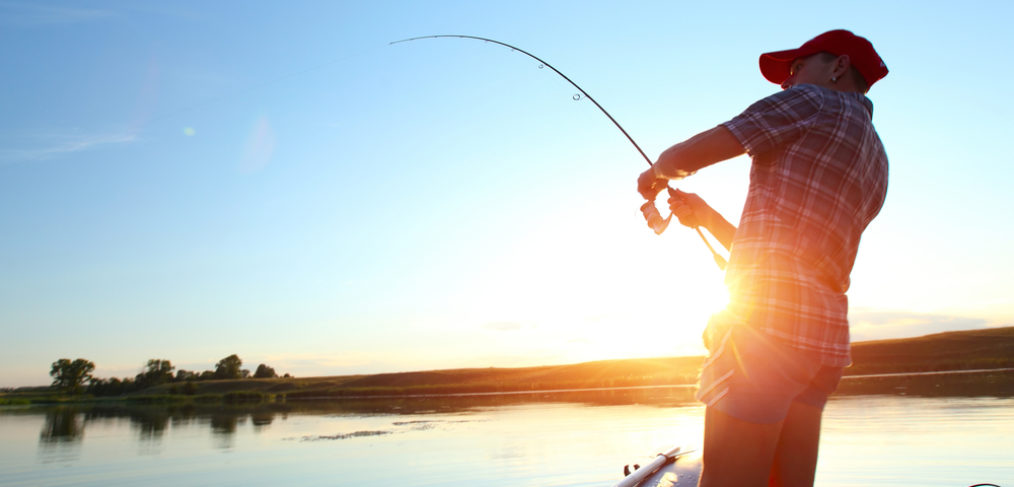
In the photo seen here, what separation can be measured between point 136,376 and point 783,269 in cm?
11990

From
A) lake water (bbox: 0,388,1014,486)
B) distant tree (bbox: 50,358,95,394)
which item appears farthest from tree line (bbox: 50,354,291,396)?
lake water (bbox: 0,388,1014,486)

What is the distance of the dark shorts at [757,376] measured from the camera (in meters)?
1.86

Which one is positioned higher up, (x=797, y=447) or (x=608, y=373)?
(x=797, y=447)

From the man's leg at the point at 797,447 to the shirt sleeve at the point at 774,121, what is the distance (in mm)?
888

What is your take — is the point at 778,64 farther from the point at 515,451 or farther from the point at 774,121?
the point at 515,451

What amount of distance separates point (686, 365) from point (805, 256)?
7218cm

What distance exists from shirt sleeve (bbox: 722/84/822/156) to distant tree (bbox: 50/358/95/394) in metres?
131

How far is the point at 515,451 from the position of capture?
48.3 feet

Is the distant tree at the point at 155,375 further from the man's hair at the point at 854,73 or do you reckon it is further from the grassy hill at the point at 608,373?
the man's hair at the point at 854,73

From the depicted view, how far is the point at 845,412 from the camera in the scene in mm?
17781

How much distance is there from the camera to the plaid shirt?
6.21ft

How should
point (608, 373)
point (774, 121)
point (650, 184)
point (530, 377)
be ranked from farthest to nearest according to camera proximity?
1. point (530, 377)
2. point (608, 373)
3. point (650, 184)
4. point (774, 121)

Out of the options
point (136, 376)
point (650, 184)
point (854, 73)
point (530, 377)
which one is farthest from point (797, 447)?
point (136, 376)

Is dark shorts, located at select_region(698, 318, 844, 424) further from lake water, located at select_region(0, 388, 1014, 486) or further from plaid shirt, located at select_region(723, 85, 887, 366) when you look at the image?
lake water, located at select_region(0, 388, 1014, 486)
